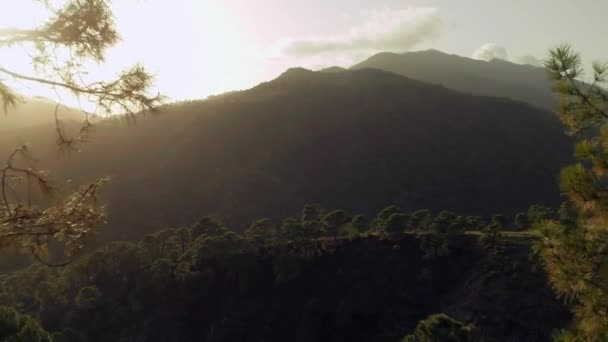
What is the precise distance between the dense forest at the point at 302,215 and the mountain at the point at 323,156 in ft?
1.54

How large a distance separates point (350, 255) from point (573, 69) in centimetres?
2937

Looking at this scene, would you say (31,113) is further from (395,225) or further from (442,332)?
(442,332)

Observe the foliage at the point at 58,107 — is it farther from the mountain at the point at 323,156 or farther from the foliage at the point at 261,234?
the mountain at the point at 323,156

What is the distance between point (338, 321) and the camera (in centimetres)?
3091

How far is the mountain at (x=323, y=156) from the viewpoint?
81438 millimetres

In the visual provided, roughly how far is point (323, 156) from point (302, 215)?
51.7 m

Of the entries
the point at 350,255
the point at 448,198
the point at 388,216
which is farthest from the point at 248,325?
the point at 448,198

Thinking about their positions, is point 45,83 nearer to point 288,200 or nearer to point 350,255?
point 350,255

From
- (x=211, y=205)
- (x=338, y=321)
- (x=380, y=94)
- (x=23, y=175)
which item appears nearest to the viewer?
(x=23, y=175)

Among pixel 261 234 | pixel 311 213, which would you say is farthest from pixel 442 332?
pixel 311 213

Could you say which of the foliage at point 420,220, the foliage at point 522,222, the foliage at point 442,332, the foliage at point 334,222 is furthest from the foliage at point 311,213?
the foliage at point 442,332

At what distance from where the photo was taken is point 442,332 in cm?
1620

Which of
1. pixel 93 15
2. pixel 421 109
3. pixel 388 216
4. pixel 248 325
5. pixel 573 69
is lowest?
pixel 248 325

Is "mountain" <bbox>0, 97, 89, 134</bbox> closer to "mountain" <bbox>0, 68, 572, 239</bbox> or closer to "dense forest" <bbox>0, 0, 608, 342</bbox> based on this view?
"dense forest" <bbox>0, 0, 608, 342</bbox>
